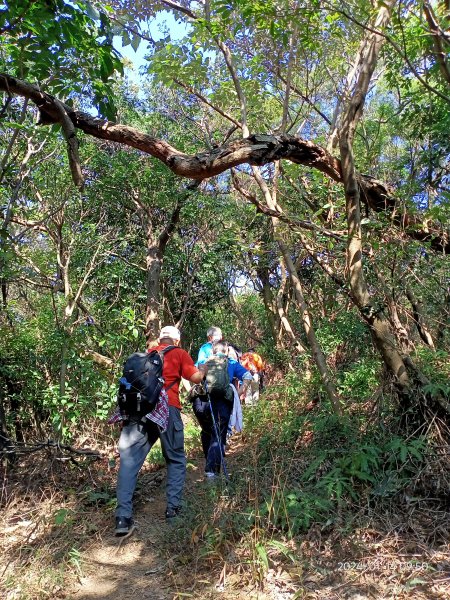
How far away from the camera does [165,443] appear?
14.6 feet

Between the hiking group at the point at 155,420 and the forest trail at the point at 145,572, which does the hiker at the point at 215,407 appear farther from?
the forest trail at the point at 145,572

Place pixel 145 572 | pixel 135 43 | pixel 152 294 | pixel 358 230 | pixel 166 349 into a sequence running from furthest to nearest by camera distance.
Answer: pixel 152 294, pixel 166 349, pixel 135 43, pixel 358 230, pixel 145 572

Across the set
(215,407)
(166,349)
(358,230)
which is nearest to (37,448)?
(166,349)

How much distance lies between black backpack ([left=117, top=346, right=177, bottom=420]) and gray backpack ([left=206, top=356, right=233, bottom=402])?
1171mm

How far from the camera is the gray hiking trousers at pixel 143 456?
13.4 feet

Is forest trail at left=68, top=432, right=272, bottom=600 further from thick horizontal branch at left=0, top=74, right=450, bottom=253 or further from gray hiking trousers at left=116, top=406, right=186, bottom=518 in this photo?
thick horizontal branch at left=0, top=74, right=450, bottom=253

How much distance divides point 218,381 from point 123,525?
188 centimetres

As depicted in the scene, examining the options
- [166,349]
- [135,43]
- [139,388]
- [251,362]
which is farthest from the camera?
[251,362]

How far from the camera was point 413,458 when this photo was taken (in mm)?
3756

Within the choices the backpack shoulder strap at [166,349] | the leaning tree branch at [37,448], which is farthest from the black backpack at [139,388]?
Result: the leaning tree branch at [37,448]

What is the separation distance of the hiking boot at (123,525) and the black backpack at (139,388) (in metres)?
0.80

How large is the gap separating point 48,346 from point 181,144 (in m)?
5.50

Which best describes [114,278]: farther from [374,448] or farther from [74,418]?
[374,448]

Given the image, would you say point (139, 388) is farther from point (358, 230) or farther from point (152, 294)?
point (152, 294)
